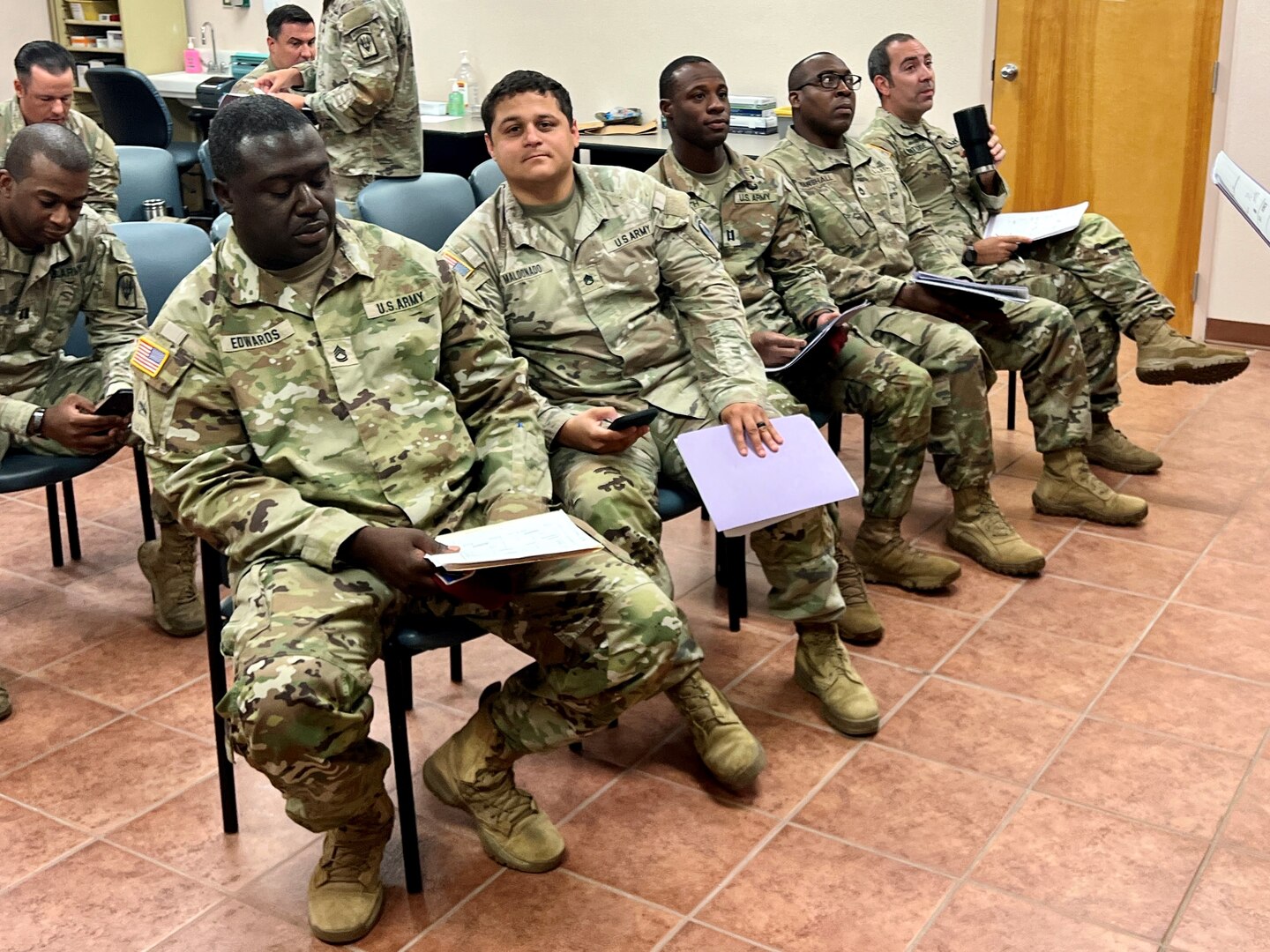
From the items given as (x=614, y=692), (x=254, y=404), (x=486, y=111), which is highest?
(x=486, y=111)

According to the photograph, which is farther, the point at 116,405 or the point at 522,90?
the point at 116,405

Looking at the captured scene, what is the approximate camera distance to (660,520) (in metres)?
2.47

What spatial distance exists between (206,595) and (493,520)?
1.71 feet

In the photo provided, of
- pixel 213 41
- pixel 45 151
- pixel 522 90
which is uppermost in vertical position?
pixel 213 41

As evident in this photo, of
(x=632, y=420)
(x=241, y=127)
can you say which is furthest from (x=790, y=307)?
(x=241, y=127)

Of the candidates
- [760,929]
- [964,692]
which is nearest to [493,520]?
[760,929]

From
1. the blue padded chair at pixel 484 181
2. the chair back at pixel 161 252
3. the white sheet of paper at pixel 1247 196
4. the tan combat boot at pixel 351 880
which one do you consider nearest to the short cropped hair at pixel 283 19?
the blue padded chair at pixel 484 181

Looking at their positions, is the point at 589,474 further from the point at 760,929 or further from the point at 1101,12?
the point at 1101,12

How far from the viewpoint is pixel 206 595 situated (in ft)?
7.33

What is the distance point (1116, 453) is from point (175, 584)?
264 centimetres

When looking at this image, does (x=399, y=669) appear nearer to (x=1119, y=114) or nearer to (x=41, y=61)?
(x=41, y=61)

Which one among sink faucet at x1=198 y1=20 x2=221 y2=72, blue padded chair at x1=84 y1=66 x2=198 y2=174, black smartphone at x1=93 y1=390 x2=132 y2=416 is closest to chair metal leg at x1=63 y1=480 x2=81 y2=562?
black smartphone at x1=93 y1=390 x2=132 y2=416

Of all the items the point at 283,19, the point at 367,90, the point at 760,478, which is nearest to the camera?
the point at 760,478

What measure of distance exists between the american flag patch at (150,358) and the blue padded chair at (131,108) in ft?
15.9
